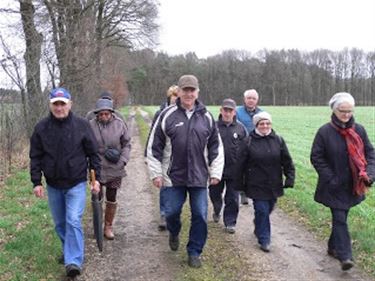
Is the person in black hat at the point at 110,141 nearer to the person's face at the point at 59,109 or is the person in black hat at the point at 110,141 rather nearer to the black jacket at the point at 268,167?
the person's face at the point at 59,109

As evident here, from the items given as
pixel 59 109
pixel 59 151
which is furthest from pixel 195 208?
pixel 59 109

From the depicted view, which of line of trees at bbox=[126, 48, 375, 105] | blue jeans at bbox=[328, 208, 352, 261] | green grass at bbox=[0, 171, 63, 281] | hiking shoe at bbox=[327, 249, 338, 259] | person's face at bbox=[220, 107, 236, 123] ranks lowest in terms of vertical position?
hiking shoe at bbox=[327, 249, 338, 259]

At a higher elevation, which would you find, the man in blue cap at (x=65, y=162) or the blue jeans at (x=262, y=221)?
the man in blue cap at (x=65, y=162)

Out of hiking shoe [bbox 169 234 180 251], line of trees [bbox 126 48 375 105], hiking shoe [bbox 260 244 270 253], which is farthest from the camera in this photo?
line of trees [bbox 126 48 375 105]

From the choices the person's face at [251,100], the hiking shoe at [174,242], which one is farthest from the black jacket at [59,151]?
the person's face at [251,100]

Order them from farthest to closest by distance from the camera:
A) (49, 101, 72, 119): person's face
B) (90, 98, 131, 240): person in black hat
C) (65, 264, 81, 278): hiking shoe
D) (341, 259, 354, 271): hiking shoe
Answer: (90, 98, 131, 240): person in black hat, (341, 259, 354, 271): hiking shoe, (49, 101, 72, 119): person's face, (65, 264, 81, 278): hiking shoe

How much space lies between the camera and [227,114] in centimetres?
788

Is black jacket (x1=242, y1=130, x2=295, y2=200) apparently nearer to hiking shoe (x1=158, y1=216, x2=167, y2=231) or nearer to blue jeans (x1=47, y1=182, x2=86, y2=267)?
hiking shoe (x1=158, y1=216, x2=167, y2=231)

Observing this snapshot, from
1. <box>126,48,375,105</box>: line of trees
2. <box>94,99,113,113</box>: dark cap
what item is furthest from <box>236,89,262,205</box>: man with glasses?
<box>126,48,375,105</box>: line of trees

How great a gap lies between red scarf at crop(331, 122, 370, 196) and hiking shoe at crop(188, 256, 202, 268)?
201 cm

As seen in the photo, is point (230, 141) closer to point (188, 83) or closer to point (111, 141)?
point (111, 141)

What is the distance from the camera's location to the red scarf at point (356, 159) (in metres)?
5.75

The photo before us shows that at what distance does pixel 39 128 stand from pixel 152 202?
4524 millimetres

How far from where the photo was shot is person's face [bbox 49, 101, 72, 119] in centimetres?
552
